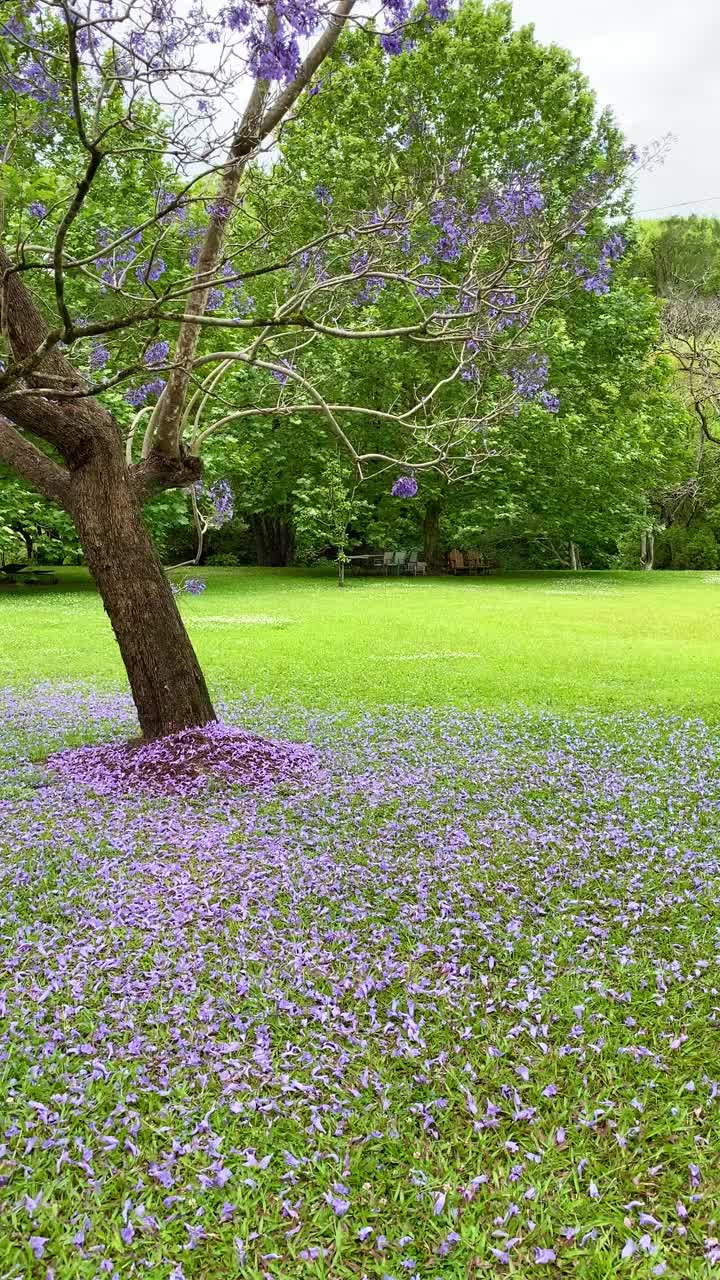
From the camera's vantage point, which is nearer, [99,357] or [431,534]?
[99,357]

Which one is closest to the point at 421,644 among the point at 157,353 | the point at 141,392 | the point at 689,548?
the point at 141,392

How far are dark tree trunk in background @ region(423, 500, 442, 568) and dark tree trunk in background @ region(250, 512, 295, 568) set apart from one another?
652 cm

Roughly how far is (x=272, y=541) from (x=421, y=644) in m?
22.7

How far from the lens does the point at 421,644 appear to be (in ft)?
43.2

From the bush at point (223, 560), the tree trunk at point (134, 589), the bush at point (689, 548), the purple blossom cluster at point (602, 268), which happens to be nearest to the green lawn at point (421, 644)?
the tree trunk at point (134, 589)

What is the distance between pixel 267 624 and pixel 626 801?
10976 millimetres

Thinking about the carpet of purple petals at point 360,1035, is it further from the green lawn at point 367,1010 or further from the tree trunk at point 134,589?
the tree trunk at point 134,589

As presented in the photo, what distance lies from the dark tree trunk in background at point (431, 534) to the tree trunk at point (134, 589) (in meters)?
23.0

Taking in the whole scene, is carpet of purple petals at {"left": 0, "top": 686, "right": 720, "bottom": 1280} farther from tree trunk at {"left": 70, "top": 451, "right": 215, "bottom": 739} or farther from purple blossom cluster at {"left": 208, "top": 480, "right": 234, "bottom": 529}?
purple blossom cluster at {"left": 208, "top": 480, "right": 234, "bottom": 529}

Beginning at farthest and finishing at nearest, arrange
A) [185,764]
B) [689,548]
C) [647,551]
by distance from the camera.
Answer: [647,551]
[689,548]
[185,764]

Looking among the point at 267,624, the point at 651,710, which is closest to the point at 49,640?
the point at 267,624

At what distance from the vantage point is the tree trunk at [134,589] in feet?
19.8

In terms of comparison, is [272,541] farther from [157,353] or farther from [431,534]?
[157,353]

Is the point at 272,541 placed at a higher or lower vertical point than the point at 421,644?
higher
